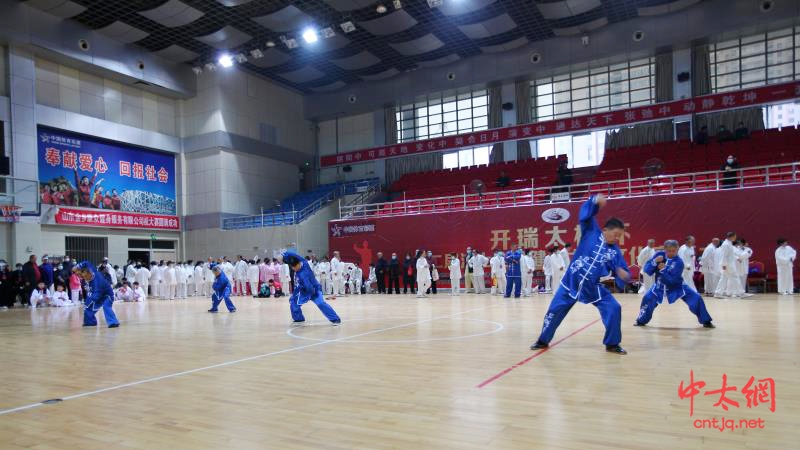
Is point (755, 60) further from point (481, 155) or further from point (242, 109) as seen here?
point (242, 109)

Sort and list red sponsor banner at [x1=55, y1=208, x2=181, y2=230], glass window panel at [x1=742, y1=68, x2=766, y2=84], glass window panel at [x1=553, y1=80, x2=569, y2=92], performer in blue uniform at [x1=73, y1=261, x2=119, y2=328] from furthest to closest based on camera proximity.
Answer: glass window panel at [x1=553, y1=80, x2=569, y2=92] < glass window panel at [x1=742, y1=68, x2=766, y2=84] < red sponsor banner at [x1=55, y1=208, x2=181, y2=230] < performer in blue uniform at [x1=73, y1=261, x2=119, y2=328]

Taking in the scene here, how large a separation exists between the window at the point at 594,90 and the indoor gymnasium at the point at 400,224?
111mm

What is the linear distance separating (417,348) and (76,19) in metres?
23.2

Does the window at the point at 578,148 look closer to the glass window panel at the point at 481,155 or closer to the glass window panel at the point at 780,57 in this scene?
the glass window panel at the point at 481,155

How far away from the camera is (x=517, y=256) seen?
1677 centimetres

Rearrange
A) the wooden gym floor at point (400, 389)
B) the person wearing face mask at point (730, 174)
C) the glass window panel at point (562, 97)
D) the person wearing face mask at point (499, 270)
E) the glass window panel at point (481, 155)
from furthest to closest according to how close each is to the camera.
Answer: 1. the glass window panel at point (481, 155)
2. the glass window panel at point (562, 97)
3. the person wearing face mask at point (499, 270)
4. the person wearing face mask at point (730, 174)
5. the wooden gym floor at point (400, 389)

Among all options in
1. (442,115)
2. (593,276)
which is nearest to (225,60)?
(442,115)

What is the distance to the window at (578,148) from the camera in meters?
26.3

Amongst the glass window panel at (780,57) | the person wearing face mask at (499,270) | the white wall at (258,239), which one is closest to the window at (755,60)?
the glass window panel at (780,57)

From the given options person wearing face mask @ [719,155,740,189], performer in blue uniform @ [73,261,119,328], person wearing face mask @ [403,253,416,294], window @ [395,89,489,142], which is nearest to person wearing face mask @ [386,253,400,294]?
person wearing face mask @ [403,253,416,294]

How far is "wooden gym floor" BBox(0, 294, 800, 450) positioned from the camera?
3.36 meters

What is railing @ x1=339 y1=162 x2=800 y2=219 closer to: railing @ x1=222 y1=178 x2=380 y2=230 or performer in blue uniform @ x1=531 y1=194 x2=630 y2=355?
railing @ x1=222 y1=178 x2=380 y2=230

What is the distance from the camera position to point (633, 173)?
22797mm

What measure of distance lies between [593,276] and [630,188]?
14322mm
